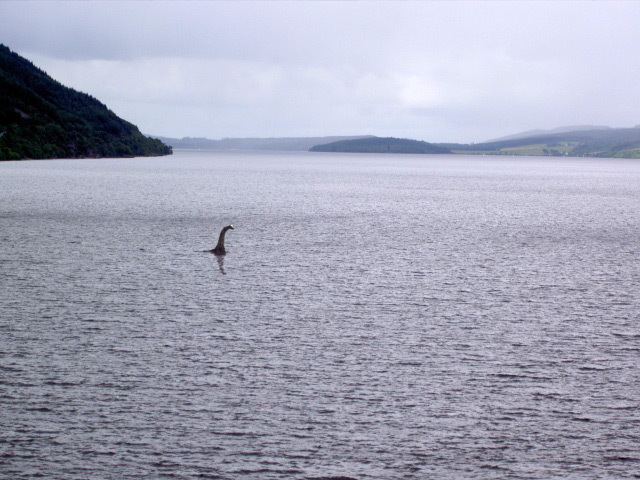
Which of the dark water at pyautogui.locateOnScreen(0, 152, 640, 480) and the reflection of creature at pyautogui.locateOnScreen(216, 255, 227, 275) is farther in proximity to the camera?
the reflection of creature at pyautogui.locateOnScreen(216, 255, 227, 275)

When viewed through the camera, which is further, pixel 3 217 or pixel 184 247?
pixel 3 217

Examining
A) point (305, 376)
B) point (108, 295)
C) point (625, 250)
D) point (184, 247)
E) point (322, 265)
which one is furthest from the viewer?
point (625, 250)

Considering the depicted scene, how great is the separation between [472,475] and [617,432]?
4023mm

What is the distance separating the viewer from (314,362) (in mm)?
19125

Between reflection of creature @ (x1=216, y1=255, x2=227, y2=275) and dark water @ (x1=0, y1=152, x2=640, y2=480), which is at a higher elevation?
reflection of creature @ (x1=216, y1=255, x2=227, y2=275)

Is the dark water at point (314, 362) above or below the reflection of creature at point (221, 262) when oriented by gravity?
below

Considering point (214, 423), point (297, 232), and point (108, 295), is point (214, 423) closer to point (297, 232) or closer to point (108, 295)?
point (108, 295)

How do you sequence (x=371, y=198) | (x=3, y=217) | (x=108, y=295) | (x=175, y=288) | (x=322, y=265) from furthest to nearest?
1. (x=371, y=198)
2. (x=3, y=217)
3. (x=322, y=265)
4. (x=175, y=288)
5. (x=108, y=295)

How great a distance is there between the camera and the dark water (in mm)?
13336

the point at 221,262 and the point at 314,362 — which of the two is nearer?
the point at 314,362

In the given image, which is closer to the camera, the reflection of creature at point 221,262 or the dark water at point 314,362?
the dark water at point 314,362

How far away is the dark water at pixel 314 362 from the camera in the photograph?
13.3 metres

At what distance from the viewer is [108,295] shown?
89.6ft

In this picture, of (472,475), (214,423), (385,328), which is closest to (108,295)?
(385,328)
